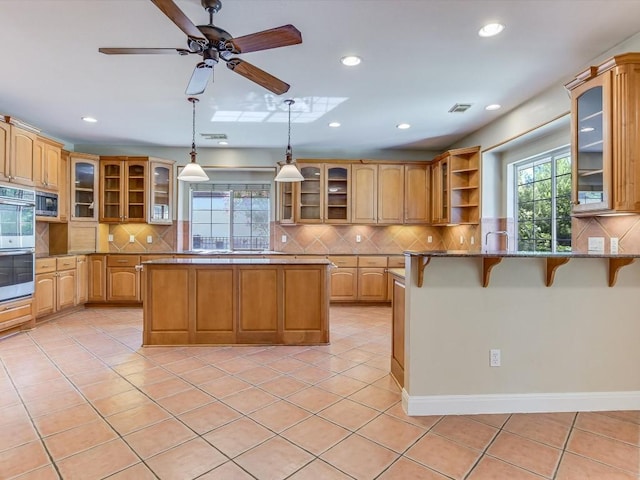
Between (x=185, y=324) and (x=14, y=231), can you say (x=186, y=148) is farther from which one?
(x=185, y=324)

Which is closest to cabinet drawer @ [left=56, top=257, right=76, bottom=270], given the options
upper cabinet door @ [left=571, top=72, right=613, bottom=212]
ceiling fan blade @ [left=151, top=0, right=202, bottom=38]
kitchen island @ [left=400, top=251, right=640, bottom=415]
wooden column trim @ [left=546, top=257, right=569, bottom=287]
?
ceiling fan blade @ [left=151, top=0, right=202, bottom=38]

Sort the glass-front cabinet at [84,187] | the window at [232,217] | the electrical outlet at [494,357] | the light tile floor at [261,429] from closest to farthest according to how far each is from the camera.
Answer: the light tile floor at [261,429], the electrical outlet at [494,357], the glass-front cabinet at [84,187], the window at [232,217]

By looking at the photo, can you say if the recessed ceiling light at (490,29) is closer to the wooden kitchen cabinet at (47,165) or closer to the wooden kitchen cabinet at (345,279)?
the wooden kitchen cabinet at (345,279)

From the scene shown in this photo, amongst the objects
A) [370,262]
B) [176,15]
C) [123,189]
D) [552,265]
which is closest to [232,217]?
[123,189]

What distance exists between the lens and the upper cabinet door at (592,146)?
248cm

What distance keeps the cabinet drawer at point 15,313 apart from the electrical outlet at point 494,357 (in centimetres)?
492

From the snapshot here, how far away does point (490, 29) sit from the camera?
2607 mm

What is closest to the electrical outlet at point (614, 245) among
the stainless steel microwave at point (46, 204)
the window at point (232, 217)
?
the window at point (232, 217)

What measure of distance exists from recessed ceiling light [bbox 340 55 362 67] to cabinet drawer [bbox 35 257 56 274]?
4.47 m

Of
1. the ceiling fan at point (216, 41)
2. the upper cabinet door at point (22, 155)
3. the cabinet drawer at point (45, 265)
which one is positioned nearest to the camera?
the ceiling fan at point (216, 41)

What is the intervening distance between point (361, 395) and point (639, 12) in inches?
127

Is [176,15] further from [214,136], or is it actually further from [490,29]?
→ [214,136]

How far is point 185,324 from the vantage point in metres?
3.86

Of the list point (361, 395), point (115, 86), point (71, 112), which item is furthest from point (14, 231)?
point (361, 395)
